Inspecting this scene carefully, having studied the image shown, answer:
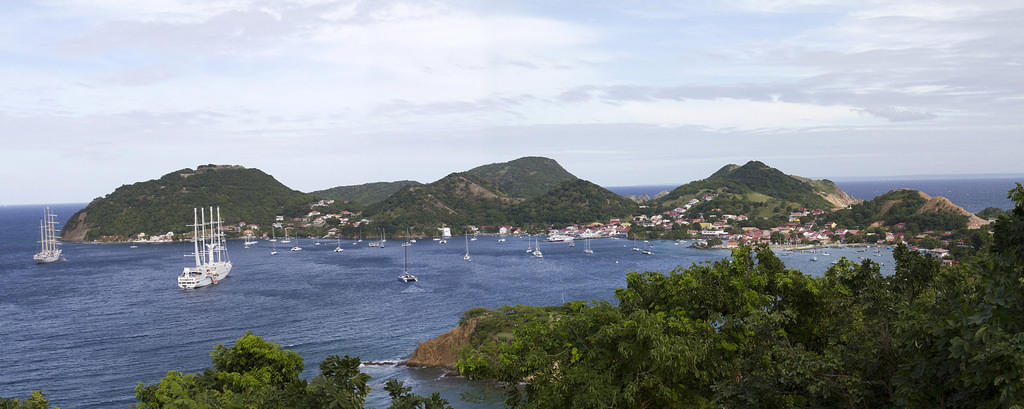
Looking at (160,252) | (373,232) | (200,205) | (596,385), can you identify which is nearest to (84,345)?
(596,385)

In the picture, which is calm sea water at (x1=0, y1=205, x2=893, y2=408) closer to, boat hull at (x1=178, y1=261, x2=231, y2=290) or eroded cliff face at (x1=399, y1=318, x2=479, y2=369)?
eroded cliff face at (x1=399, y1=318, x2=479, y2=369)

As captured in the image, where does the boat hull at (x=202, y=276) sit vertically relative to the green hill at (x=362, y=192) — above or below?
below

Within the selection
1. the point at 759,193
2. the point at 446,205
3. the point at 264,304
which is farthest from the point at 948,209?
the point at 446,205

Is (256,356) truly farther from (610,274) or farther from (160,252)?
(160,252)

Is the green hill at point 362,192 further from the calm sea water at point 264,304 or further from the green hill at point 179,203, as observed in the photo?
the calm sea water at point 264,304

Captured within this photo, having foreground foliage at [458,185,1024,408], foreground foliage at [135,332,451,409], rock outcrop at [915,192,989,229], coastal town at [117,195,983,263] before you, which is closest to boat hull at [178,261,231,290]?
foreground foliage at [135,332,451,409]

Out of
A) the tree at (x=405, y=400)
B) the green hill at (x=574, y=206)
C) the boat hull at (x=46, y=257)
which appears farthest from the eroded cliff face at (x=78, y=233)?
the tree at (x=405, y=400)
